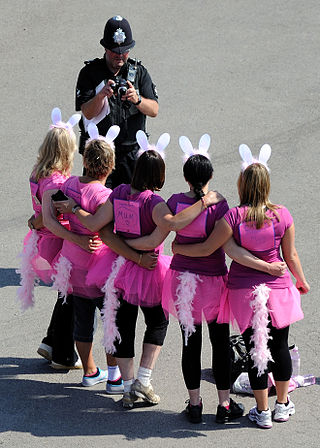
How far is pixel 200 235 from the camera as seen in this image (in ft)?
16.8

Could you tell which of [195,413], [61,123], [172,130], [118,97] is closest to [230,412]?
[195,413]

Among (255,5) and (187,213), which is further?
(255,5)

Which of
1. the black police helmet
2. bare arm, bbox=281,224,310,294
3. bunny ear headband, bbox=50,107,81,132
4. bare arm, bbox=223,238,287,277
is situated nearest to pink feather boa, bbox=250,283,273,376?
bare arm, bbox=223,238,287,277

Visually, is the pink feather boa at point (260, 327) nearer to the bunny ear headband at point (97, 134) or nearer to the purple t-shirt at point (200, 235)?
the purple t-shirt at point (200, 235)

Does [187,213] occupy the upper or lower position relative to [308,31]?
lower


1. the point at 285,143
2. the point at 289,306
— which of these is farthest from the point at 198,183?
the point at 285,143

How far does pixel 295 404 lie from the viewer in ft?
17.9

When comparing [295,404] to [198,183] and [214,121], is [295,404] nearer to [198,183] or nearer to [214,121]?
[198,183]

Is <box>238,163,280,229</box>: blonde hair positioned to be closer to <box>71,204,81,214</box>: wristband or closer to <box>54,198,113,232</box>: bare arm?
<box>54,198,113,232</box>: bare arm

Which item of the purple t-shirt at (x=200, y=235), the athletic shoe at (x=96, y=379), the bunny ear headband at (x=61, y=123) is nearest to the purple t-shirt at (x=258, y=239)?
the purple t-shirt at (x=200, y=235)

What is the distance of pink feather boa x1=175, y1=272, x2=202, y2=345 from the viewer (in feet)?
16.8

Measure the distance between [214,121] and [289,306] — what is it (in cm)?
485

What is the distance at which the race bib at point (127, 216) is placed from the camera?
5.26 m

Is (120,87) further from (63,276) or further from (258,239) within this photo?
(258,239)
